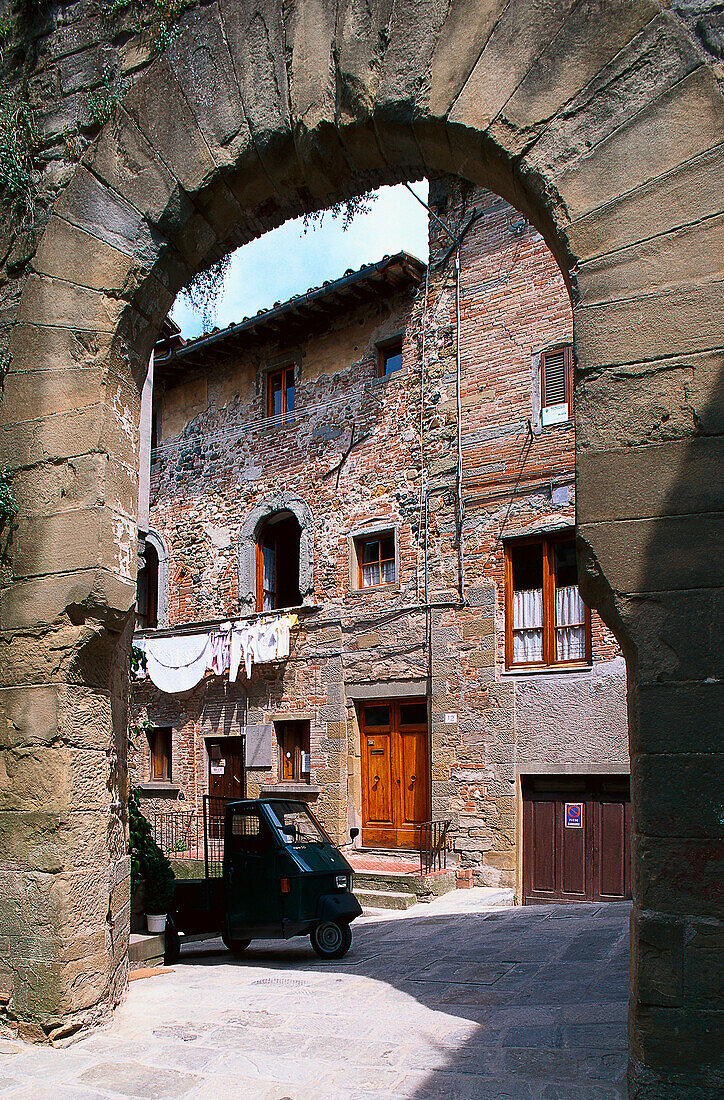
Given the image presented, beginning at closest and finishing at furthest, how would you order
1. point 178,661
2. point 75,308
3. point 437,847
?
point 75,308 → point 437,847 → point 178,661

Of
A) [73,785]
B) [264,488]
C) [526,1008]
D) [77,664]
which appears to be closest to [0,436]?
[77,664]

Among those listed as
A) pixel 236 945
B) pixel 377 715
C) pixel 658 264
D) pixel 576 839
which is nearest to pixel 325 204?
pixel 658 264

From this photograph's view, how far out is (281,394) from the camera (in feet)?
49.8

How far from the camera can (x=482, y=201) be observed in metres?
12.6

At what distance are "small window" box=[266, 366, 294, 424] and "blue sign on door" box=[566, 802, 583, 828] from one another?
7464 millimetres

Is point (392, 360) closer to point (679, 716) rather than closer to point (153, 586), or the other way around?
point (153, 586)

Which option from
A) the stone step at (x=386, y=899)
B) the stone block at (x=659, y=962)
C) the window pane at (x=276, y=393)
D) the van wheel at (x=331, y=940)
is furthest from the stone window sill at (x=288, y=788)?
the stone block at (x=659, y=962)

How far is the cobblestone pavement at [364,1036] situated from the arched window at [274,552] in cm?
861

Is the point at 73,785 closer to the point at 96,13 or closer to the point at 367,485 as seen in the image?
the point at 96,13

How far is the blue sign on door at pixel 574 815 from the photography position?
35.4ft

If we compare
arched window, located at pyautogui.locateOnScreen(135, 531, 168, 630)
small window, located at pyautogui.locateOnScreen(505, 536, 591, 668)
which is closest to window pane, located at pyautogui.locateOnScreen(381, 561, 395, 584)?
small window, located at pyautogui.locateOnScreen(505, 536, 591, 668)

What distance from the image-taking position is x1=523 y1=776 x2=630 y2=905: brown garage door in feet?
34.4

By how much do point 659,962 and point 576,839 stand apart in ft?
27.9

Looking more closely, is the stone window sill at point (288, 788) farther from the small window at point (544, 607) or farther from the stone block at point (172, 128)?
the stone block at point (172, 128)
